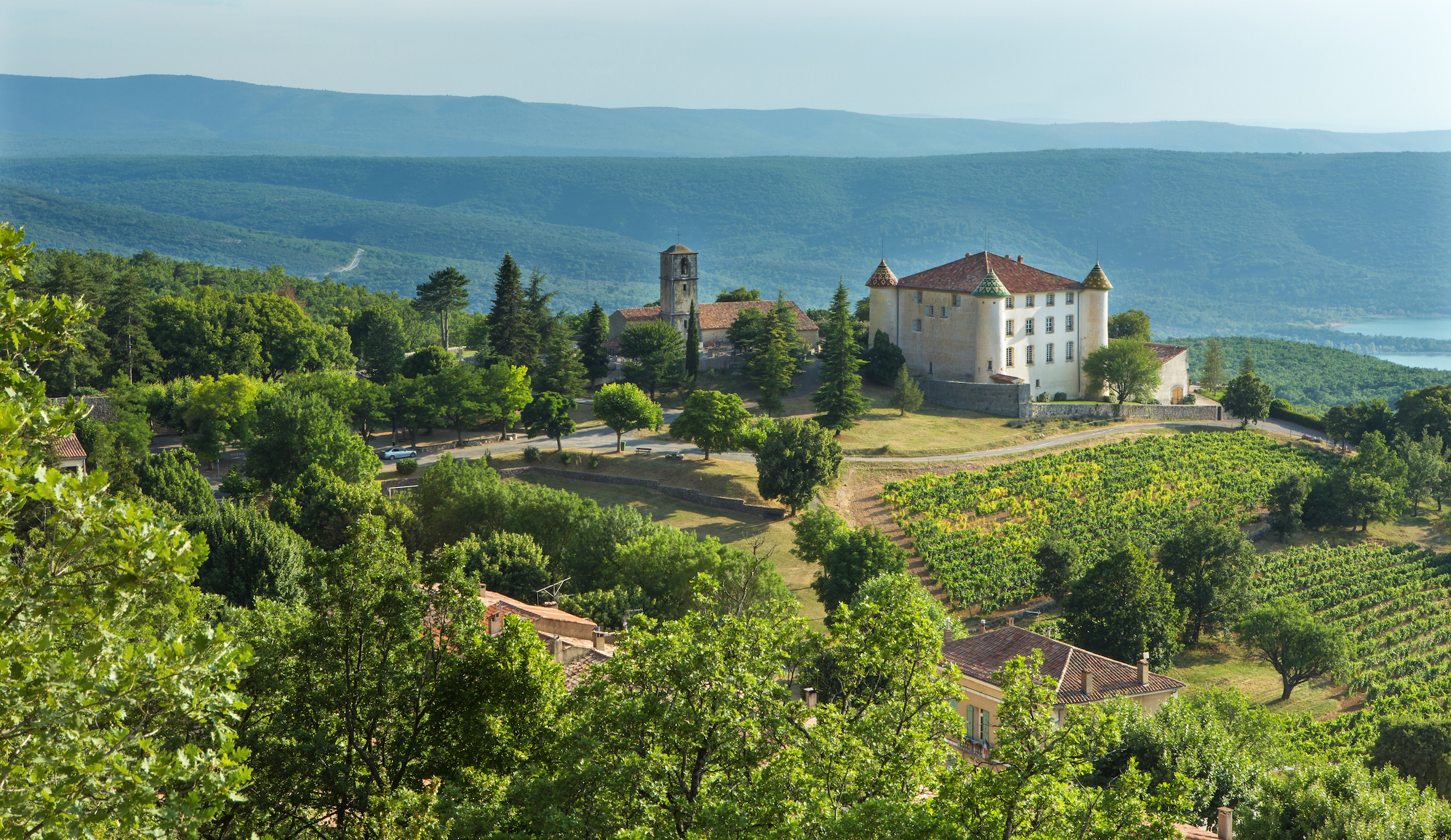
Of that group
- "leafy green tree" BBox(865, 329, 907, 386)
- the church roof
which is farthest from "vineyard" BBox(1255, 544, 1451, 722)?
"leafy green tree" BBox(865, 329, 907, 386)

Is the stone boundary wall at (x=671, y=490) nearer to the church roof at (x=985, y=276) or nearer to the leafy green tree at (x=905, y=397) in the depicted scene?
the leafy green tree at (x=905, y=397)

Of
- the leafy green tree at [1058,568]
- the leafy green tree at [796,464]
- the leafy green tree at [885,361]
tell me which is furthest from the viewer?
the leafy green tree at [885,361]

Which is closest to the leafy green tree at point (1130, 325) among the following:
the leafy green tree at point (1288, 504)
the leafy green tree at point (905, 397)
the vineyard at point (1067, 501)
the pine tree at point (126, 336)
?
the vineyard at point (1067, 501)

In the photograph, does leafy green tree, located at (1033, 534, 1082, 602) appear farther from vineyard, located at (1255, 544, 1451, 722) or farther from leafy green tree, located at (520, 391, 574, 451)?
leafy green tree, located at (520, 391, 574, 451)

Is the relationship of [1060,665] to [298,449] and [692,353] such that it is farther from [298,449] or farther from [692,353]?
[692,353]

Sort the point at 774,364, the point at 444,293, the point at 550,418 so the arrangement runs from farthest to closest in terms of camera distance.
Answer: the point at 444,293 < the point at 774,364 < the point at 550,418

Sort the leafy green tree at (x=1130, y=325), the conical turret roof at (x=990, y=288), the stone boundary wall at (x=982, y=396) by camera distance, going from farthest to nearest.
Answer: the leafy green tree at (x=1130, y=325), the conical turret roof at (x=990, y=288), the stone boundary wall at (x=982, y=396)

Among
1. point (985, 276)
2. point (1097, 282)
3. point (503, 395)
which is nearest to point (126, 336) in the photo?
point (503, 395)
